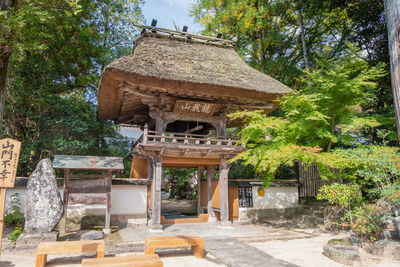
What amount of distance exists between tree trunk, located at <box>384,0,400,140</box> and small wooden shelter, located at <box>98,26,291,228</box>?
516 centimetres

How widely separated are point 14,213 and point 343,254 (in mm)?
9465

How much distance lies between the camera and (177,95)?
8.66 m

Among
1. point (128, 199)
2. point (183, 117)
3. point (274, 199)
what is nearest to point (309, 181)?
point (274, 199)

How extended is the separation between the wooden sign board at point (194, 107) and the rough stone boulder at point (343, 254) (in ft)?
18.6

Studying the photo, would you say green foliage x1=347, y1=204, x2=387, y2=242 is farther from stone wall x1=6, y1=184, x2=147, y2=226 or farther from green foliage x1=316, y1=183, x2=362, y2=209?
stone wall x1=6, y1=184, x2=147, y2=226

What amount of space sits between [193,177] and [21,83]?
39.1 feet

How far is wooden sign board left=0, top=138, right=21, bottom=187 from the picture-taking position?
436 cm

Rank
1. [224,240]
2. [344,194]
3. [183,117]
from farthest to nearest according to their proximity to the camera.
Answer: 1. [183,117]
2. [344,194]
3. [224,240]

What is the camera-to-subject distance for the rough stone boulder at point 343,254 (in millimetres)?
4988

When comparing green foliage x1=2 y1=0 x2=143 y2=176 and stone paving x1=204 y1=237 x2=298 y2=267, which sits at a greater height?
green foliage x1=2 y1=0 x2=143 y2=176

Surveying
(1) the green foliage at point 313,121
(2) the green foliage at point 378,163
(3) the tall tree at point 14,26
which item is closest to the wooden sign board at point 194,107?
(1) the green foliage at point 313,121

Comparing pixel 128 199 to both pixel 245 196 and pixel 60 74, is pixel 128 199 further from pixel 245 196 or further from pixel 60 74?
pixel 60 74

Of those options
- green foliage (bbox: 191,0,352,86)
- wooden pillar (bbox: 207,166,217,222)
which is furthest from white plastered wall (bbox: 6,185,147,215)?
green foliage (bbox: 191,0,352,86)

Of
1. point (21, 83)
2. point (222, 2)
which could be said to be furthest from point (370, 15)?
point (21, 83)
